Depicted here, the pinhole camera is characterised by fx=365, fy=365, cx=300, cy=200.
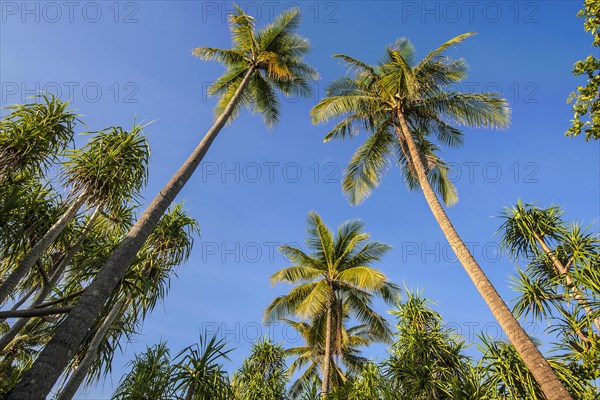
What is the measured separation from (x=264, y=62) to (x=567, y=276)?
11.9m

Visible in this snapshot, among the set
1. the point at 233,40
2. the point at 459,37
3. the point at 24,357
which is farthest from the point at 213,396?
the point at 459,37

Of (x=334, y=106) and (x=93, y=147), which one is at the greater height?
(x=334, y=106)

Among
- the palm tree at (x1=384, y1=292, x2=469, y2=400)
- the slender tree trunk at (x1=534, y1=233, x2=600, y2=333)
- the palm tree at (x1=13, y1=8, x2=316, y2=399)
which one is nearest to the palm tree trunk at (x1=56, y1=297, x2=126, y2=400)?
the palm tree at (x1=13, y1=8, x2=316, y2=399)

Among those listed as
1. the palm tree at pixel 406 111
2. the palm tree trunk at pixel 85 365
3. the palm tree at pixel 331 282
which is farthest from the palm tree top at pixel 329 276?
the palm tree trunk at pixel 85 365

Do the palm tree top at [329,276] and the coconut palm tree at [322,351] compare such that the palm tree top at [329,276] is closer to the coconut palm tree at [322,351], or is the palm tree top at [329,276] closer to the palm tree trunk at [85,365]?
the coconut palm tree at [322,351]

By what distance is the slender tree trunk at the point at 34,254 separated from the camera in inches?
251

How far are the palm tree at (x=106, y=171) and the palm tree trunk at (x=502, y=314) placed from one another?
8.23 m

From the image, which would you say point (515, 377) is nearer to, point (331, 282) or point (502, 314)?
point (502, 314)

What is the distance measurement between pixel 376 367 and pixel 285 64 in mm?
11229

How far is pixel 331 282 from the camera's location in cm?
1822

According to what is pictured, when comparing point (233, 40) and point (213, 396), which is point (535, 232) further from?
point (233, 40)

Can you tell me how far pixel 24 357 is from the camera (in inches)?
504

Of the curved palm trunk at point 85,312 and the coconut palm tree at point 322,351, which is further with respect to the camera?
the coconut palm tree at point 322,351

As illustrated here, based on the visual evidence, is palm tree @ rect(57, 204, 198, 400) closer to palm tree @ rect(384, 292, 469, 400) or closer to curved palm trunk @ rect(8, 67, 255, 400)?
curved palm trunk @ rect(8, 67, 255, 400)
